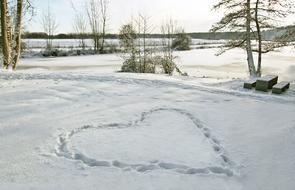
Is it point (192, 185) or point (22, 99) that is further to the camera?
point (22, 99)

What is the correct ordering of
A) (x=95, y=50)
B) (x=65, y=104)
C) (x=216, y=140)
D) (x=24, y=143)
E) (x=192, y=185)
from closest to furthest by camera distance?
(x=192, y=185), (x=24, y=143), (x=216, y=140), (x=65, y=104), (x=95, y=50)

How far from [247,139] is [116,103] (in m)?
2.98

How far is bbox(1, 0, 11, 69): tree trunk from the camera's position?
13208 mm

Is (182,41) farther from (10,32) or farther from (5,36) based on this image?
(5,36)

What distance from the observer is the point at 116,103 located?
287 inches

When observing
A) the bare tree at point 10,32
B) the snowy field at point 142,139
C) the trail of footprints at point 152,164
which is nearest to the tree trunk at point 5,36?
the bare tree at point 10,32

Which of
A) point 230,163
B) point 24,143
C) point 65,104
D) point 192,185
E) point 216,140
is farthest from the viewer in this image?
point 65,104

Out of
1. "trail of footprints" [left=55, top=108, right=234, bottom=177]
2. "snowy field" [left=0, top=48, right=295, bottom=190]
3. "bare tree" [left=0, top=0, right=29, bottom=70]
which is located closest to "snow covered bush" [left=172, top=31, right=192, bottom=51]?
"bare tree" [left=0, top=0, right=29, bottom=70]

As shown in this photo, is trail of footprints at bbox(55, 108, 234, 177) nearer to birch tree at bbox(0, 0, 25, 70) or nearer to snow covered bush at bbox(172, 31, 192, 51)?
birch tree at bbox(0, 0, 25, 70)

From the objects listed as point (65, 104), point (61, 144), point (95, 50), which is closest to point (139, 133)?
point (61, 144)

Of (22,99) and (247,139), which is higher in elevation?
(22,99)

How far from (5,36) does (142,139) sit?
33.3 feet

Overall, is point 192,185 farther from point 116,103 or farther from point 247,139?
point 116,103

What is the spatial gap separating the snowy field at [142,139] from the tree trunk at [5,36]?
18.4ft
